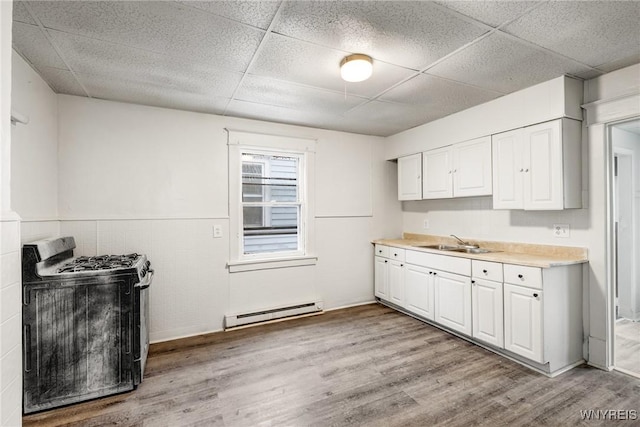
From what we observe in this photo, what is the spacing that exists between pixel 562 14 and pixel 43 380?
13.0 ft

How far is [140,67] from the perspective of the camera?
2354 millimetres

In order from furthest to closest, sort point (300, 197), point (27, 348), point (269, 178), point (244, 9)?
1. point (300, 197)
2. point (269, 178)
3. point (27, 348)
4. point (244, 9)

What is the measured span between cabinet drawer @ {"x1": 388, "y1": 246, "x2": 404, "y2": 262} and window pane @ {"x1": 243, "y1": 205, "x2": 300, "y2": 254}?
4.12 feet

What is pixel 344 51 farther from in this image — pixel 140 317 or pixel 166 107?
pixel 140 317

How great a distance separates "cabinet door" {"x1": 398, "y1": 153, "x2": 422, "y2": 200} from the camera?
158 inches

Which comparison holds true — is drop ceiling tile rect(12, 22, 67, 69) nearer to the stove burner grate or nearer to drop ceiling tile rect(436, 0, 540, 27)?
the stove burner grate

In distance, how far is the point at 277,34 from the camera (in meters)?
1.94

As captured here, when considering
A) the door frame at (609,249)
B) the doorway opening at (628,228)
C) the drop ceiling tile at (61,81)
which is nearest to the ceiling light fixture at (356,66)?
the door frame at (609,249)

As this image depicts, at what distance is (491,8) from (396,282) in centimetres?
304

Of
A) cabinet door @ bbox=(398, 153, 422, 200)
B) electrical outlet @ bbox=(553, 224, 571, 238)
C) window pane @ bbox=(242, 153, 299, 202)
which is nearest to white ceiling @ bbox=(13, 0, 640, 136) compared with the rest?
window pane @ bbox=(242, 153, 299, 202)

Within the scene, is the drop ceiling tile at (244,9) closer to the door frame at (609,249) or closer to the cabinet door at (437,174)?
the cabinet door at (437,174)

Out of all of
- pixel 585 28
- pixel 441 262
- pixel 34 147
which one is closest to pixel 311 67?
pixel 585 28

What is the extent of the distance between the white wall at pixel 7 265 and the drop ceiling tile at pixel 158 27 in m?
0.42

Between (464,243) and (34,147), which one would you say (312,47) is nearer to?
(34,147)
